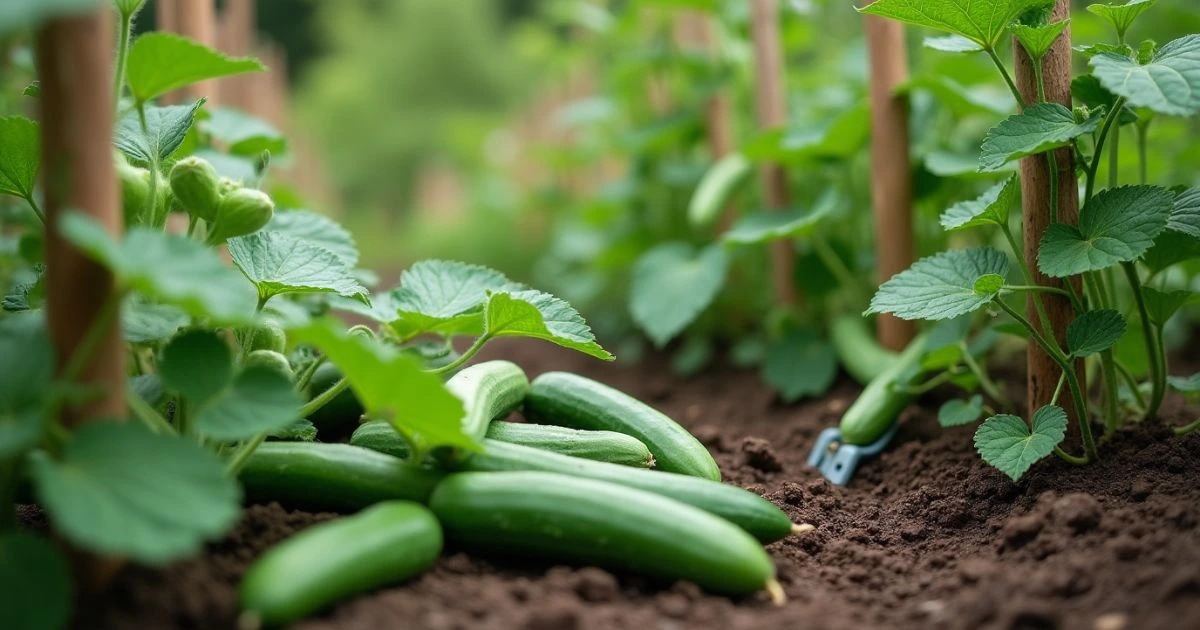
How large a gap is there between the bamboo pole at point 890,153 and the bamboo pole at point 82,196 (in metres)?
2.17

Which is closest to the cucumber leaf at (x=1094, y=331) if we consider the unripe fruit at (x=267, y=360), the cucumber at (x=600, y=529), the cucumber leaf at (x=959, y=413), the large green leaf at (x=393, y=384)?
the cucumber leaf at (x=959, y=413)

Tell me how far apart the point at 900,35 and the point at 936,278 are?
1.20 m

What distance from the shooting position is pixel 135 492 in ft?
3.91

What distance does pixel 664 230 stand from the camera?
4.19m

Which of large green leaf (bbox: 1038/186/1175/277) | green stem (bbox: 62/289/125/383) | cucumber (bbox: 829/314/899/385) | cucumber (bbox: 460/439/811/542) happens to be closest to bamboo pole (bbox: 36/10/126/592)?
green stem (bbox: 62/289/125/383)

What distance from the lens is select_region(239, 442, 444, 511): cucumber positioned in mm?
1667

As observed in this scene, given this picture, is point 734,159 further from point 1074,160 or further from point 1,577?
point 1,577

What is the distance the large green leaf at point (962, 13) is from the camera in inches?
70.7

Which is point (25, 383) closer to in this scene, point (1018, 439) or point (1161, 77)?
point (1018, 439)

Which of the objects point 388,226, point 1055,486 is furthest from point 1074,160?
point 388,226

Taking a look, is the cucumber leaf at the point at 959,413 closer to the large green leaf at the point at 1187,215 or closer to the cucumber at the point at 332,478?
the large green leaf at the point at 1187,215

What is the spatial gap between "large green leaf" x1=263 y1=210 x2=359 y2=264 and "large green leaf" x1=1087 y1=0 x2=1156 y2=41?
161 centimetres

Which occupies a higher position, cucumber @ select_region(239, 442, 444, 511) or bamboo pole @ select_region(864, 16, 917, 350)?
bamboo pole @ select_region(864, 16, 917, 350)

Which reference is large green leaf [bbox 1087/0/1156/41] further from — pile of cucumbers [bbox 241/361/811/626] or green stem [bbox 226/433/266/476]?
green stem [bbox 226/433/266/476]
